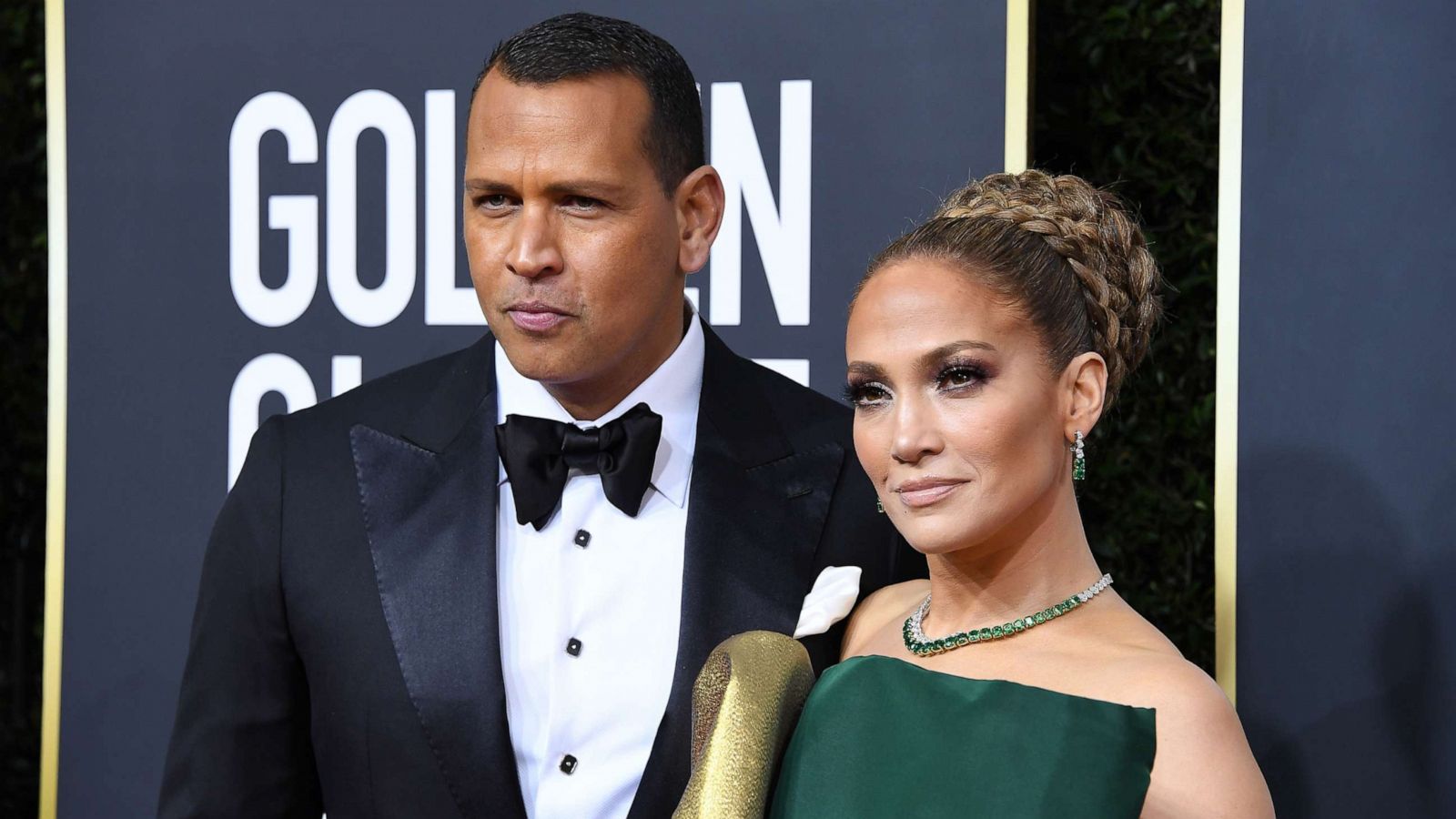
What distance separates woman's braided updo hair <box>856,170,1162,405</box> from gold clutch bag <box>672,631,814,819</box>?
1.20 feet

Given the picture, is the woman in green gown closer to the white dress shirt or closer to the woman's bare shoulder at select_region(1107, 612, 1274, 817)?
the woman's bare shoulder at select_region(1107, 612, 1274, 817)

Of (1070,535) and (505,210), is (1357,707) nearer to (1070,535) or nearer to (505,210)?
(1070,535)

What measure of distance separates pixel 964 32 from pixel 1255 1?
0.40 m

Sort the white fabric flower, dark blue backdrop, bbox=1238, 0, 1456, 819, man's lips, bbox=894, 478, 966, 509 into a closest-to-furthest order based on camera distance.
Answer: man's lips, bbox=894, 478, 966, 509
the white fabric flower
dark blue backdrop, bbox=1238, 0, 1456, 819

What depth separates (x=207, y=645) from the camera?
1683 mm

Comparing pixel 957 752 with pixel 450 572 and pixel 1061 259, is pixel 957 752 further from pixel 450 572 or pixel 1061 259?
pixel 450 572

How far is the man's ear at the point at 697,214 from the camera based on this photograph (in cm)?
172

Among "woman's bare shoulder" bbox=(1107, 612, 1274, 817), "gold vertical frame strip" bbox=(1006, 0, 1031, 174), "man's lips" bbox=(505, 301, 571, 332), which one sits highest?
"gold vertical frame strip" bbox=(1006, 0, 1031, 174)

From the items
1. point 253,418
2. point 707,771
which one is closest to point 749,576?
point 707,771

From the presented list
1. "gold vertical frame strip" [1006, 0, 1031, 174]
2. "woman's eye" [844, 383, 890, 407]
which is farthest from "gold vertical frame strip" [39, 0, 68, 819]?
"woman's eye" [844, 383, 890, 407]

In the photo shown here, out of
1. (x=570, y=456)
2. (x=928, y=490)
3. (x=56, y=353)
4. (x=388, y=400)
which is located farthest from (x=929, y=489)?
(x=56, y=353)

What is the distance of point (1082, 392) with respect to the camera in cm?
139

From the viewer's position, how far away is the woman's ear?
4.54ft

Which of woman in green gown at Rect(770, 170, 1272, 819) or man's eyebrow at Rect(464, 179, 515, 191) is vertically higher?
man's eyebrow at Rect(464, 179, 515, 191)
